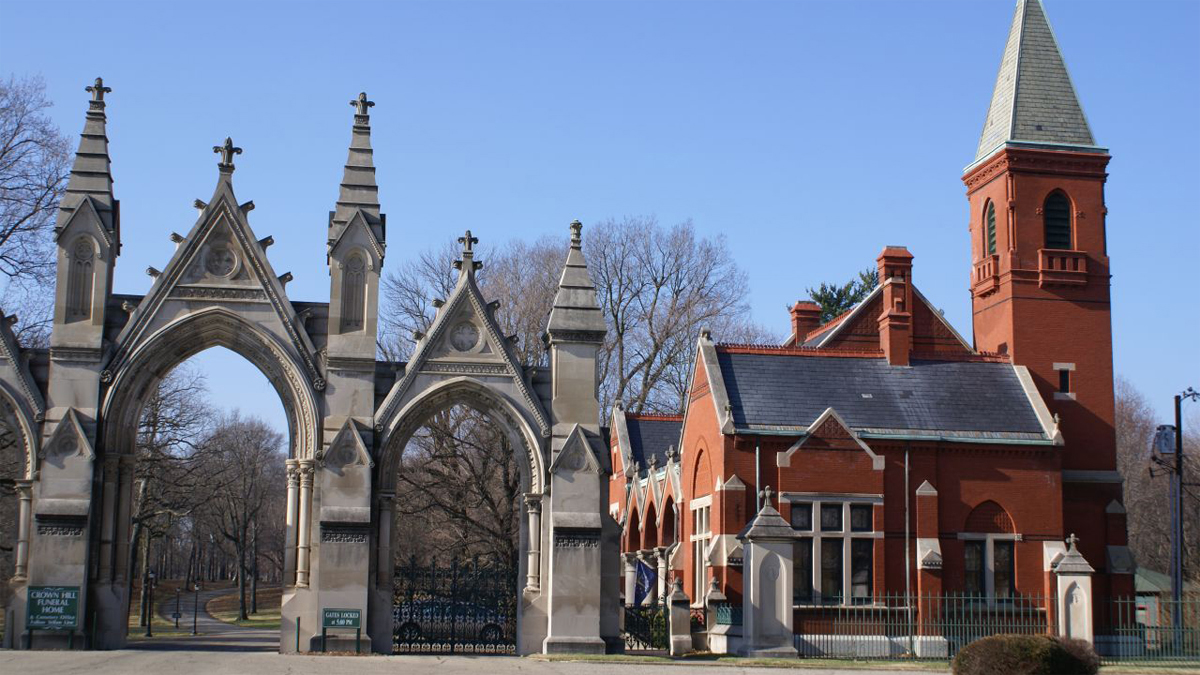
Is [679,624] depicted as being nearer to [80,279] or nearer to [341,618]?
[341,618]

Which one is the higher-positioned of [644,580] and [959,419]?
[959,419]

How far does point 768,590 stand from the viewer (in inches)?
1126

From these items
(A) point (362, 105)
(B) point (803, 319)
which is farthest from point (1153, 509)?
(A) point (362, 105)

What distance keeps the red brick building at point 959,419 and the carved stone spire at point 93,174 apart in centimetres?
1469

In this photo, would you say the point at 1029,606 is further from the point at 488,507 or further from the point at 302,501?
the point at 488,507

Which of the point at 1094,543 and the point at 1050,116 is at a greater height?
the point at 1050,116

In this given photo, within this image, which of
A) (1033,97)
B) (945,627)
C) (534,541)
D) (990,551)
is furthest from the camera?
(1033,97)

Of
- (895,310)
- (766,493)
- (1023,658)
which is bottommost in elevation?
(1023,658)

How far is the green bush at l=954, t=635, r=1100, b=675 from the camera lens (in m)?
20.6

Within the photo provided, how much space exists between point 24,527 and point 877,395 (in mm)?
20261

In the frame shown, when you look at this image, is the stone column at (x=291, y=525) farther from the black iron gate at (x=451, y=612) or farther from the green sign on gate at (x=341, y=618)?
the black iron gate at (x=451, y=612)

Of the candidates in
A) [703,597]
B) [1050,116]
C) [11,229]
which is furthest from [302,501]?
[1050,116]

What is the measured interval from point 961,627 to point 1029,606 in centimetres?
225

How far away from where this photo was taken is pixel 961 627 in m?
32.0
